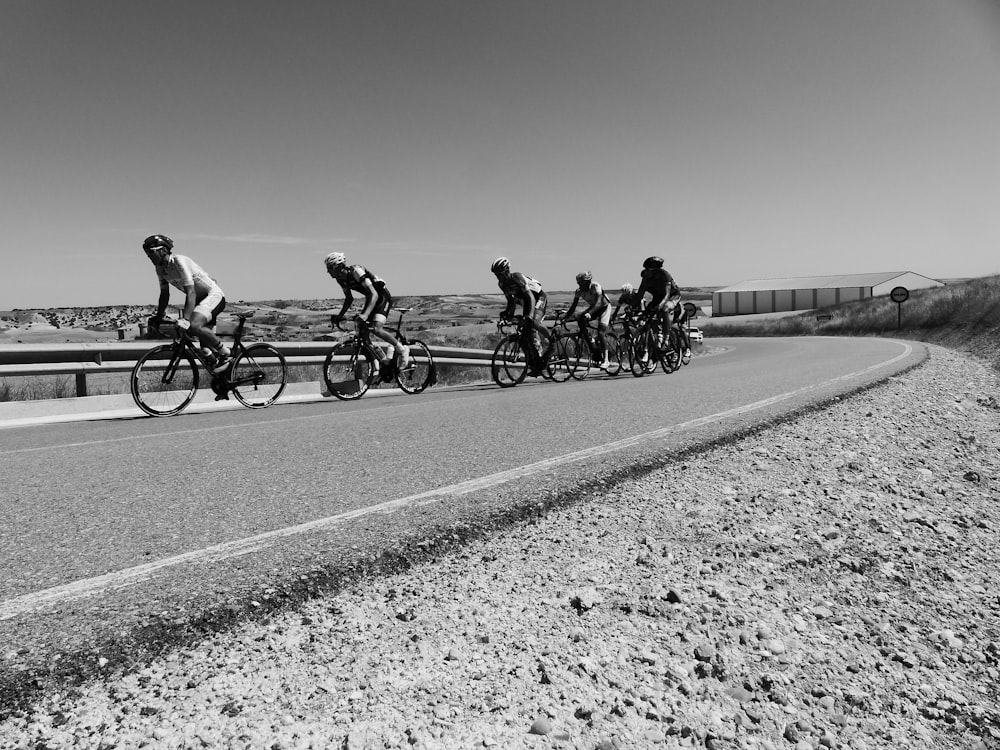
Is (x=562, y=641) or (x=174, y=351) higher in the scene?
(x=174, y=351)

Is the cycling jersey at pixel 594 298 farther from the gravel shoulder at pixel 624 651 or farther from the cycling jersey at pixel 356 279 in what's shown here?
the gravel shoulder at pixel 624 651

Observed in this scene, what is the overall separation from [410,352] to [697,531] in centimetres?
824

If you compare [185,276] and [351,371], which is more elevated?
[185,276]

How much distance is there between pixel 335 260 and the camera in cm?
970

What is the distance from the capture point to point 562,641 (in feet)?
7.36

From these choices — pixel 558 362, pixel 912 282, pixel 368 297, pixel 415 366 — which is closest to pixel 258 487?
pixel 368 297

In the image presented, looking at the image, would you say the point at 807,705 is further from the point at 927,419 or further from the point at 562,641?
the point at 927,419

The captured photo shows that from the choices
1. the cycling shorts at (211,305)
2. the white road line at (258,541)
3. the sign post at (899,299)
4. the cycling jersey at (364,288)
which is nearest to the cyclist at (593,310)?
the cycling jersey at (364,288)

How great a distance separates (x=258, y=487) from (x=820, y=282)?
102078 millimetres

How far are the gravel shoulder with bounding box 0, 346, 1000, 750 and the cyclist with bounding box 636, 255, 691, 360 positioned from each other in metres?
10.2

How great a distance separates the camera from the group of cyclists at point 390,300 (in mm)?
8273

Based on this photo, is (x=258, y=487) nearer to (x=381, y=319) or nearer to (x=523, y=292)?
(x=381, y=319)

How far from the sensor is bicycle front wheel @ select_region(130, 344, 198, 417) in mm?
8188

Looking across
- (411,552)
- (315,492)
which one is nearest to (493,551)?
(411,552)
